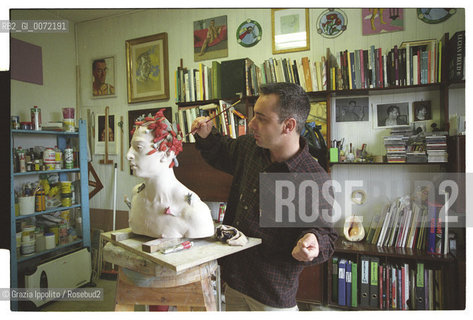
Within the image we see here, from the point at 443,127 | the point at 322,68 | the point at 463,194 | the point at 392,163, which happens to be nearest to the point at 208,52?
the point at 322,68

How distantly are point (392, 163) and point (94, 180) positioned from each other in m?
2.11

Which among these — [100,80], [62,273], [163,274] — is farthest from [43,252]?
[163,274]

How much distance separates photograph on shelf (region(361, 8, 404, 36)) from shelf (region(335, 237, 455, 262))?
1.37 meters

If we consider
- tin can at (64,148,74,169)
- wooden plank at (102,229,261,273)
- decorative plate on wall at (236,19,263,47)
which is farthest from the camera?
tin can at (64,148,74,169)

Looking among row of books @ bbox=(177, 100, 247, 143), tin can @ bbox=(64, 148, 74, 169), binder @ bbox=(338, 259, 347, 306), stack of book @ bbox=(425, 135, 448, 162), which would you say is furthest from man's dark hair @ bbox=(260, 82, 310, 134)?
tin can @ bbox=(64, 148, 74, 169)

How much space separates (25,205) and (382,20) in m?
2.60

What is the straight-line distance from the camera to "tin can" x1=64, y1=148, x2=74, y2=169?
2.19 m

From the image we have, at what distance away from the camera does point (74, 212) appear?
2.26 meters

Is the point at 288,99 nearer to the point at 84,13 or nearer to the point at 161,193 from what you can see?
the point at 161,193

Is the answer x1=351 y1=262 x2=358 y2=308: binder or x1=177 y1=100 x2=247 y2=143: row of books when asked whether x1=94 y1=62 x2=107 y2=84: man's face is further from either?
x1=351 y1=262 x2=358 y2=308: binder

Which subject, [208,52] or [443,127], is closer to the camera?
[443,127]

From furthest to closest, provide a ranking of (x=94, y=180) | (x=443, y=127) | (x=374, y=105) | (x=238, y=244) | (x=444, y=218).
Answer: (x=94, y=180)
(x=374, y=105)
(x=443, y=127)
(x=444, y=218)
(x=238, y=244)

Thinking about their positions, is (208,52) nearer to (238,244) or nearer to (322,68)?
(322,68)

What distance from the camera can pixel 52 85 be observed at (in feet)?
6.06
